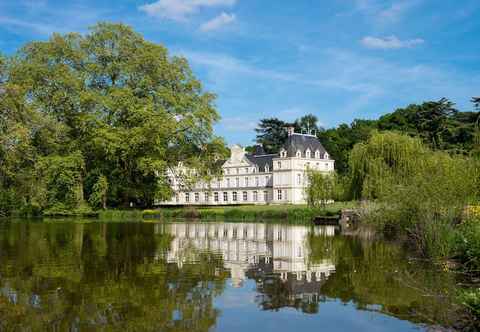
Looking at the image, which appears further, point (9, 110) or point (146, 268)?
point (9, 110)

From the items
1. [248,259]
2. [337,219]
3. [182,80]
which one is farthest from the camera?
[182,80]

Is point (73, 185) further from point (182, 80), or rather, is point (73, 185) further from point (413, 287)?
point (413, 287)

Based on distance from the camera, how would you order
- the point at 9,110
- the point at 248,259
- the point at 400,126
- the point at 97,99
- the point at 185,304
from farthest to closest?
the point at 400,126 < the point at 97,99 < the point at 9,110 < the point at 248,259 < the point at 185,304

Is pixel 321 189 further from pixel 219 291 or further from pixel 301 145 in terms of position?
Answer: pixel 301 145

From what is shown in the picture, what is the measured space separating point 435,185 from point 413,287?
6.31 m

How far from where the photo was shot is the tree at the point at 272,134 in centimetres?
9300

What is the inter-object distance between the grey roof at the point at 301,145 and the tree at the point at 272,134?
708 inches

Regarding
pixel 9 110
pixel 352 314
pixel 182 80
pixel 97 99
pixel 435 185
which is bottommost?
pixel 352 314

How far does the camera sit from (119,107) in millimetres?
40500

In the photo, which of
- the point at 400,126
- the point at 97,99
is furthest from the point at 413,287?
the point at 400,126

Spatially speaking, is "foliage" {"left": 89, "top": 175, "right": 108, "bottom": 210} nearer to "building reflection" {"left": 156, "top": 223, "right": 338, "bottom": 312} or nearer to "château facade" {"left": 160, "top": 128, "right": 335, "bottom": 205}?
"building reflection" {"left": 156, "top": 223, "right": 338, "bottom": 312}

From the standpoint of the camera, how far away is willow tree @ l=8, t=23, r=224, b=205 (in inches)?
1569

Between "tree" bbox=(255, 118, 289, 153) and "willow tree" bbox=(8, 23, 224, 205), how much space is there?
1871 inches

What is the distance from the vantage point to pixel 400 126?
7281 cm
